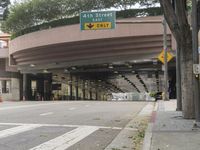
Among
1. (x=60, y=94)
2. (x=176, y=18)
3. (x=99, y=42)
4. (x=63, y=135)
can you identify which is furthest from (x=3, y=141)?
(x=60, y=94)

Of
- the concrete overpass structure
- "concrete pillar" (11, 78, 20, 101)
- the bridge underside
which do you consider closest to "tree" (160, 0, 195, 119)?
the concrete overpass structure

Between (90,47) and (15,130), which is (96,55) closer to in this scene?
(90,47)

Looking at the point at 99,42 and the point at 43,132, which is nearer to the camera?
the point at 43,132

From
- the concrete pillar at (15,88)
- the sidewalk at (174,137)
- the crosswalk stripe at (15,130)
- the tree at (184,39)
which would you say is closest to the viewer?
the sidewalk at (174,137)

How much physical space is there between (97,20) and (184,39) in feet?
54.0

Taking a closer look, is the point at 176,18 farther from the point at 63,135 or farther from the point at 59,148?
the point at 59,148

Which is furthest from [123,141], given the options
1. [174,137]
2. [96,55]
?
[96,55]

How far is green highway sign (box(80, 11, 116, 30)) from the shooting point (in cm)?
3160

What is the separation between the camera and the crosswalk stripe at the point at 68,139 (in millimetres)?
10727

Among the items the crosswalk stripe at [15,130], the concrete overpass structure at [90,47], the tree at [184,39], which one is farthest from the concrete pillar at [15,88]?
the tree at [184,39]

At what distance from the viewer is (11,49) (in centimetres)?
5891

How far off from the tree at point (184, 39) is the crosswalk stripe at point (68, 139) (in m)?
3.48

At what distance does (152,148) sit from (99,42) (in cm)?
3824

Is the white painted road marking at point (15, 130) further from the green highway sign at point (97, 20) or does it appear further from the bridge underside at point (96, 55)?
the bridge underside at point (96, 55)
